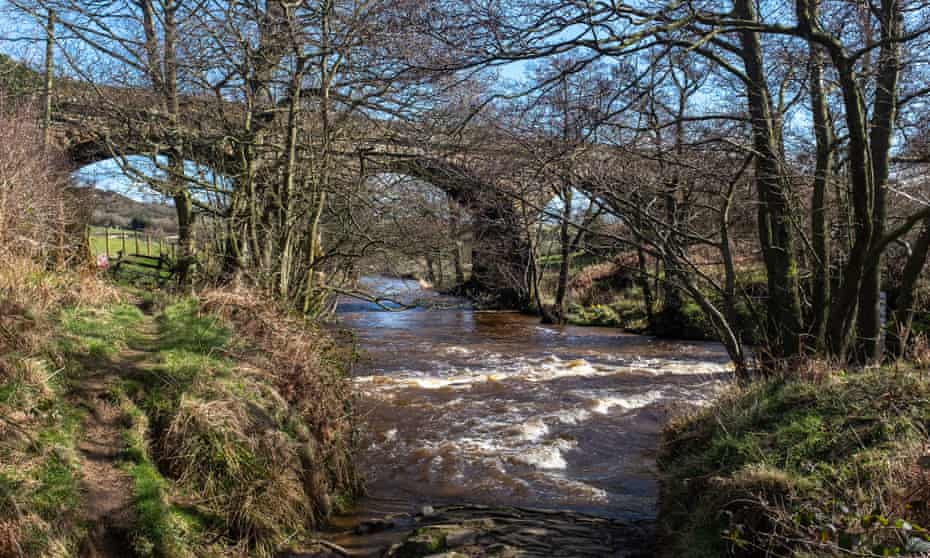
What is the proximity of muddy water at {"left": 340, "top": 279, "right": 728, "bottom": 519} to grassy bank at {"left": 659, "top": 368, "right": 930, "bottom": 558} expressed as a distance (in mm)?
1302

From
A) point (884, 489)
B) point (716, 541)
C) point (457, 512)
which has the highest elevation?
point (884, 489)

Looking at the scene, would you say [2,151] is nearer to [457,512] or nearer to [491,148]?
[491,148]

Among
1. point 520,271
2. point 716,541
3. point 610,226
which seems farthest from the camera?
point 520,271

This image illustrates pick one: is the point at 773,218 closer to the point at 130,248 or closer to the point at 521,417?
the point at 521,417

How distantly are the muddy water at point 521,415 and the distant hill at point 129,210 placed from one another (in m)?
4.20

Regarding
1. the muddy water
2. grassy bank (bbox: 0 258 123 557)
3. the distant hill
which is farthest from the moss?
the distant hill

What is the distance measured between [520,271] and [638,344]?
5037 millimetres

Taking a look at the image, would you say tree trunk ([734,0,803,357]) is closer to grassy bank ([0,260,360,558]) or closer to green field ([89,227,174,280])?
grassy bank ([0,260,360,558])

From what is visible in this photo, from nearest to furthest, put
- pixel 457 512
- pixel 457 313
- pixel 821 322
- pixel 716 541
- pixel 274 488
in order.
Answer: pixel 716 541
pixel 274 488
pixel 457 512
pixel 821 322
pixel 457 313

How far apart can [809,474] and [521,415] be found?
537 centimetres

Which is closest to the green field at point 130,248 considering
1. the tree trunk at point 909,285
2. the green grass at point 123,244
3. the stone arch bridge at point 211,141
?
the green grass at point 123,244

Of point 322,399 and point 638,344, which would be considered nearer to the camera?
point 322,399

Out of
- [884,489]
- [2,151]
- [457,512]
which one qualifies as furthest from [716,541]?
[2,151]

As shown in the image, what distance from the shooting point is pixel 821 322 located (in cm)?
697
